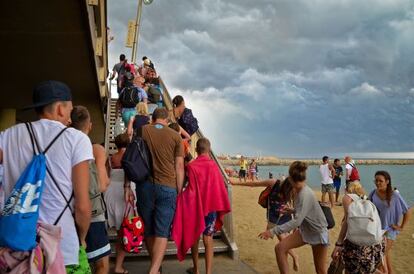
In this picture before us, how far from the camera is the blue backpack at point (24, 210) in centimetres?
218

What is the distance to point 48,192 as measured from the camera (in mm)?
2416

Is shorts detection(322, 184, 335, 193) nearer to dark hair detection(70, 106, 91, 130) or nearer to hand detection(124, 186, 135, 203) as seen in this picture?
hand detection(124, 186, 135, 203)

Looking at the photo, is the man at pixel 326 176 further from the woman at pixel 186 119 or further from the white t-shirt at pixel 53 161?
the white t-shirt at pixel 53 161

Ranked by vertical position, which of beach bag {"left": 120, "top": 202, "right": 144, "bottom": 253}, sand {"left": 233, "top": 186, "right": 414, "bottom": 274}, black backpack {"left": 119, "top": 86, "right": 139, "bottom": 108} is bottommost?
sand {"left": 233, "top": 186, "right": 414, "bottom": 274}

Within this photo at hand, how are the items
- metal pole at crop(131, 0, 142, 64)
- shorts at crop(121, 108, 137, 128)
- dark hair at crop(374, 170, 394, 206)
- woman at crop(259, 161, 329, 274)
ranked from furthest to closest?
metal pole at crop(131, 0, 142, 64) → shorts at crop(121, 108, 137, 128) → dark hair at crop(374, 170, 394, 206) → woman at crop(259, 161, 329, 274)

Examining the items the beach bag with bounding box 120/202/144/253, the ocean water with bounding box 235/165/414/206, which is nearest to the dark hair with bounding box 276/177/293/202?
the beach bag with bounding box 120/202/144/253

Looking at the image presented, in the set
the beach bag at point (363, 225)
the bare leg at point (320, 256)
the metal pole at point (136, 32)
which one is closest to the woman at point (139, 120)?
the bare leg at point (320, 256)

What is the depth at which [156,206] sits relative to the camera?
475cm

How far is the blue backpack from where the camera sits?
2.18 meters

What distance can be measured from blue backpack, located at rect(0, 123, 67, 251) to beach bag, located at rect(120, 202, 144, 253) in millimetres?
2516

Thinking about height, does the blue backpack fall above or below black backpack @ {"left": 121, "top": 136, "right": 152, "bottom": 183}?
below

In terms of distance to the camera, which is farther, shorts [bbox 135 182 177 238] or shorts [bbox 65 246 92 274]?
shorts [bbox 135 182 177 238]

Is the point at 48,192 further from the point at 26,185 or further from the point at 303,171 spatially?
the point at 303,171

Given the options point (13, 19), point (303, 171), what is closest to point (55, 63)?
point (13, 19)
